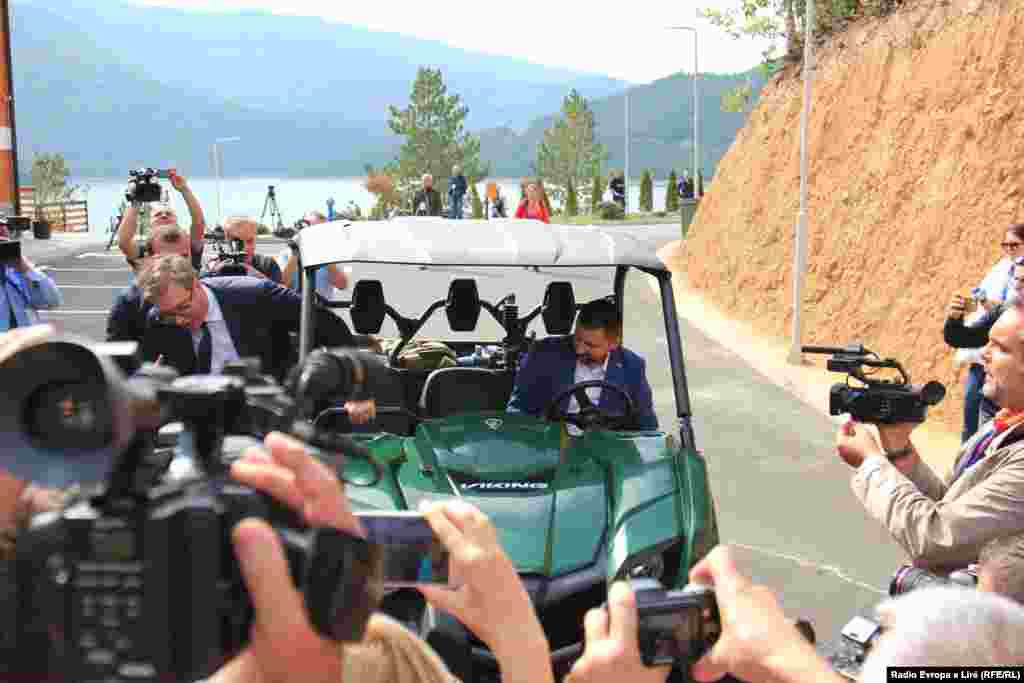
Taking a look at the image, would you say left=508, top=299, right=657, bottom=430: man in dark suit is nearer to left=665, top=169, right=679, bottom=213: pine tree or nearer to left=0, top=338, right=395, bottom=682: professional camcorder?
left=0, top=338, right=395, bottom=682: professional camcorder

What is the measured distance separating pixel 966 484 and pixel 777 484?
5.41 metres

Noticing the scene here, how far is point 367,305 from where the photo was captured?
7.15m

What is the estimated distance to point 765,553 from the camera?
288 inches

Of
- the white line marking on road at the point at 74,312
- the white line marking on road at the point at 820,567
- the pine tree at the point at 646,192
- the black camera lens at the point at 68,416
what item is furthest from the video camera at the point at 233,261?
the pine tree at the point at 646,192

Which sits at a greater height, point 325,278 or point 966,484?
point 325,278

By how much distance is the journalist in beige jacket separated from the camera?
3438mm

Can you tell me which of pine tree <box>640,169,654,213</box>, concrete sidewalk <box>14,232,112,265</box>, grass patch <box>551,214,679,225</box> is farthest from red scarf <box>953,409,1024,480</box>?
pine tree <box>640,169,654,213</box>

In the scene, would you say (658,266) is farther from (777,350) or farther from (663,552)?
(777,350)

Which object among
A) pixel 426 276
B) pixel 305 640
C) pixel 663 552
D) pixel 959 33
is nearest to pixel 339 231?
pixel 663 552

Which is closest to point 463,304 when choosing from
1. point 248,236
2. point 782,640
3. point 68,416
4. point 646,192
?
point 248,236

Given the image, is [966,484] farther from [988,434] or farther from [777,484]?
[777,484]

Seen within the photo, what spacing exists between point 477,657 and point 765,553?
3381 millimetres

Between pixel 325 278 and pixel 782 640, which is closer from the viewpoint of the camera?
pixel 782 640

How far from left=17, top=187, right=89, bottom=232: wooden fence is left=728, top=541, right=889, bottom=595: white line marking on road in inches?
1694
